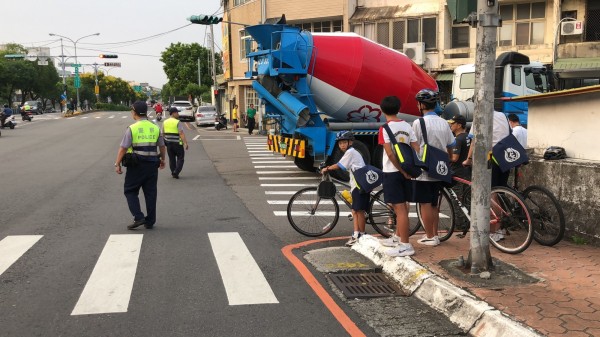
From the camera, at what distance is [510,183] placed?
25.3ft

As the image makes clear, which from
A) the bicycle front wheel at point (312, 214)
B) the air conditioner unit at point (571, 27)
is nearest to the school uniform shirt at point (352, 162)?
the bicycle front wheel at point (312, 214)

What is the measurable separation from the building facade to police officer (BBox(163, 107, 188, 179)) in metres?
7.12

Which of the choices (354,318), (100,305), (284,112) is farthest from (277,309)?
(284,112)

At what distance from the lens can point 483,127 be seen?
5.18 m

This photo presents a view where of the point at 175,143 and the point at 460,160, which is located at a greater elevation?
the point at 460,160

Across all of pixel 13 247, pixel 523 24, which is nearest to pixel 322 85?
pixel 13 247

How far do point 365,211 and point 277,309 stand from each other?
9.00ft

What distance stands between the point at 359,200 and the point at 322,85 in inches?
244

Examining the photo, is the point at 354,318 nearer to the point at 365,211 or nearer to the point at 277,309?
the point at 277,309

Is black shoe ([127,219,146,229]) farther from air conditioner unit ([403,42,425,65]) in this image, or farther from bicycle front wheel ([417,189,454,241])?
air conditioner unit ([403,42,425,65])

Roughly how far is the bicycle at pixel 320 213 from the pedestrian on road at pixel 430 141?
93cm

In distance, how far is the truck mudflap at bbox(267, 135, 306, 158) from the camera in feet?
42.2

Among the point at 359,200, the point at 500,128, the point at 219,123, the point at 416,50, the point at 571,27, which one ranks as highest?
the point at 571,27

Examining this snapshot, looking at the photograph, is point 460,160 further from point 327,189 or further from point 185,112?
point 185,112
